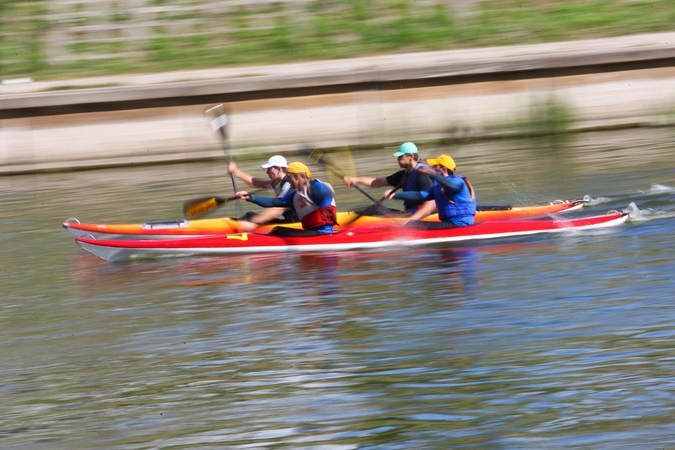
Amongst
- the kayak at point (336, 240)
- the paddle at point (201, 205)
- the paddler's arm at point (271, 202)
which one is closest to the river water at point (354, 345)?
the kayak at point (336, 240)

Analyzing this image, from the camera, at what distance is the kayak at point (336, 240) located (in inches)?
542

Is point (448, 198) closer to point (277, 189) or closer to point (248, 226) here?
point (277, 189)

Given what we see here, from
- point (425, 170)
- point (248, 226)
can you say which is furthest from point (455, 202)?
point (248, 226)

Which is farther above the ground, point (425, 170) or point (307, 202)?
point (425, 170)

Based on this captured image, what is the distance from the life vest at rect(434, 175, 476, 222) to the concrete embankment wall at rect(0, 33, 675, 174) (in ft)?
29.6

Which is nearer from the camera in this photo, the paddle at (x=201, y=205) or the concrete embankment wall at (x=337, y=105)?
the paddle at (x=201, y=205)

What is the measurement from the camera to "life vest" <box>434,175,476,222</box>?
13.7m

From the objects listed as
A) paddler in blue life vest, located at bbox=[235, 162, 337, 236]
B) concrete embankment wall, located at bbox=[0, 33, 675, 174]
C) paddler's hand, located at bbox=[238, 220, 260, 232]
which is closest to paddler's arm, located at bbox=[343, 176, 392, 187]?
paddler in blue life vest, located at bbox=[235, 162, 337, 236]

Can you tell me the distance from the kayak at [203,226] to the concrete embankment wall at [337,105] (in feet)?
25.8

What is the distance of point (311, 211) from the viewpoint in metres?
14.0

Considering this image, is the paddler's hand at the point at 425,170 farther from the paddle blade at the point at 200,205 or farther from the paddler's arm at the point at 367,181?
the paddle blade at the point at 200,205

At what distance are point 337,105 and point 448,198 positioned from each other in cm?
984

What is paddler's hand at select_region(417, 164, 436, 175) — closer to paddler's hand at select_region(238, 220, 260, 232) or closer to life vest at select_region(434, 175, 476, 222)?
life vest at select_region(434, 175, 476, 222)

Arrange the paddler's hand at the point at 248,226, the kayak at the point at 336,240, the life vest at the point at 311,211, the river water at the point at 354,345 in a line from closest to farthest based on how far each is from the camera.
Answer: the river water at the point at 354,345 < the kayak at the point at 336,240 < the life vest at the point at 311,211 < the paddler's hand at the point at 248,226
